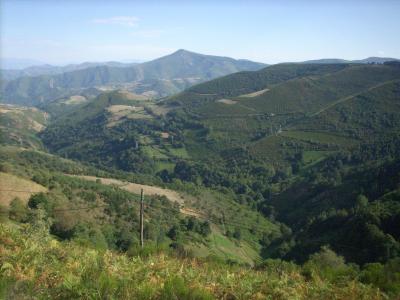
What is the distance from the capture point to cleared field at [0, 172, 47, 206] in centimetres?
3866

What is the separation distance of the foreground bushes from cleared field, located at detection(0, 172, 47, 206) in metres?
30.6

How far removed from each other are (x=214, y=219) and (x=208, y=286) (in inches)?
2459

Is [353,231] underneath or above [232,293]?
underneath

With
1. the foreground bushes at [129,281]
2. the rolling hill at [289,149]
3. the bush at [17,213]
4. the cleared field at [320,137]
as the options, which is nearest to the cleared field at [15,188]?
the bush at [17,213]

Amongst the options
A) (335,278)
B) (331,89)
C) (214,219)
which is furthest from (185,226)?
(331,89)

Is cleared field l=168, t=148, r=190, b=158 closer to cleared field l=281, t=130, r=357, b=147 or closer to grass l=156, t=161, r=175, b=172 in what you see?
grass l=156, t=161, r=175, b=172

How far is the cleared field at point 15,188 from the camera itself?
38.7 m

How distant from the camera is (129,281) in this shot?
7.43m

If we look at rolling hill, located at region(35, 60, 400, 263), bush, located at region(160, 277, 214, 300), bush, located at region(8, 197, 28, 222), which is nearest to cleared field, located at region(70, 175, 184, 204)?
rolling hill, located at region(35, 60, 400, 263)

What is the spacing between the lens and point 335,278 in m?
9.12

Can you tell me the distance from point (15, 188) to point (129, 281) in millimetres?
40195

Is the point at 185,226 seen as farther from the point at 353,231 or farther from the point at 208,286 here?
the point at 208,286

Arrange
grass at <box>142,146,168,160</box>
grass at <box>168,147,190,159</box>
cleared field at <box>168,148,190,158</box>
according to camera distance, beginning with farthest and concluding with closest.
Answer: grass at <box>142,146,168,160</box> < cleared field at <box>168,148,190,158</box> < grass at <box>168,147,190,159</box>

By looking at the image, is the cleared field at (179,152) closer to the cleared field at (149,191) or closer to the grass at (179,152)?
the grass at (179,152)
